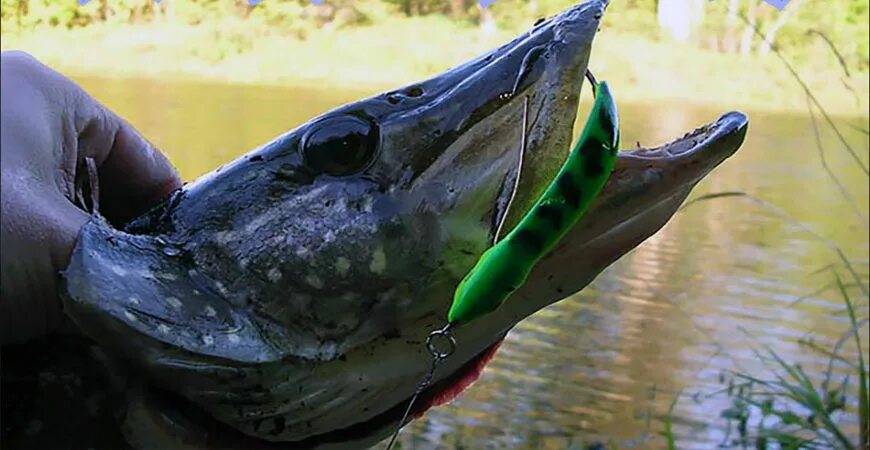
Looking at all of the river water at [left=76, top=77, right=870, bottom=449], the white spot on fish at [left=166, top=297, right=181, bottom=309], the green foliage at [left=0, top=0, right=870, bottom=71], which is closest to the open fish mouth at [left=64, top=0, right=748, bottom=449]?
the white spot on fish at [left=166, top=297, right=181, bottom=309]

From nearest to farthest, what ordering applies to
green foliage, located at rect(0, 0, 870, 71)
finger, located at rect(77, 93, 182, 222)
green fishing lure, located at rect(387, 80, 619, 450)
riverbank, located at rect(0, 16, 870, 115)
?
green fishing lure, located at rect(387, 80, 619, 450)
finger, located at rect(77, 93, 182, 222)
green foliage, located at rect(0, 0, 870, 71)
riverbank, located at rect(0, 16, 870, 115)

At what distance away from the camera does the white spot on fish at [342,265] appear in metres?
1.05

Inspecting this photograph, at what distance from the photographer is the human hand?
91 cm

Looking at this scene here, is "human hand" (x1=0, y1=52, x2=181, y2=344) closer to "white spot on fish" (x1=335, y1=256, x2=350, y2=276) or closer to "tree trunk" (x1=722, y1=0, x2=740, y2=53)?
"white spot on fish" (x1=335, y1=256, x2=350, y2=276)

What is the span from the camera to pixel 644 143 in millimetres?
8047

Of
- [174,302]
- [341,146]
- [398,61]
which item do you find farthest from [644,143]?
[174,302]

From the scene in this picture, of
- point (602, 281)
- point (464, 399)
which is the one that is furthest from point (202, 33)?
point (464, 399)

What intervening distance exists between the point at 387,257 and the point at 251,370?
16 cm

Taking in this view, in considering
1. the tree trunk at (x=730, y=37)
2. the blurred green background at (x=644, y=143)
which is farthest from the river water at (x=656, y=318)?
the tree trunk at (x=730, y=37)

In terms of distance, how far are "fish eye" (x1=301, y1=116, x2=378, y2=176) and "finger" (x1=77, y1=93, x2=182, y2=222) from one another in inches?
9.7

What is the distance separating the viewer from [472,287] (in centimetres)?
88

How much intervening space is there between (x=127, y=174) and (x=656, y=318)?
5551mm

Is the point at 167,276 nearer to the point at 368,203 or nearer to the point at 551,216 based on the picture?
the point at 368,203

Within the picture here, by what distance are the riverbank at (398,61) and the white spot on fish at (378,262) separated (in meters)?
7.34
